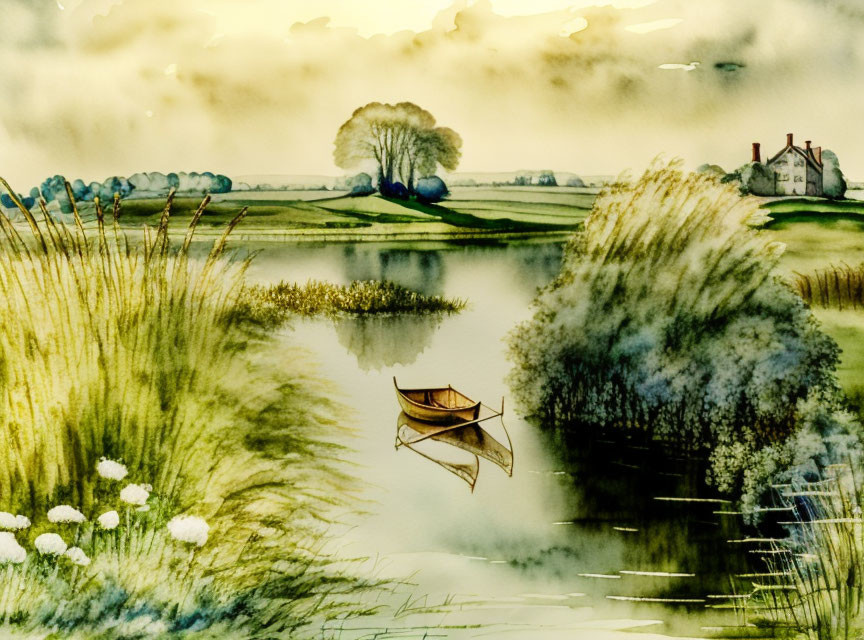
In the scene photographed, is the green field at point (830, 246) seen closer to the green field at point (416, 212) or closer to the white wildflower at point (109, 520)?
the green field at point (416, 212)

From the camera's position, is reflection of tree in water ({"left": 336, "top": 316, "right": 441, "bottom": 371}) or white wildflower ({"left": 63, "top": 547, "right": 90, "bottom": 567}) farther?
reflection of tree in water ({"left": 336, "top": 316, "right": 441, "bottom": 371})

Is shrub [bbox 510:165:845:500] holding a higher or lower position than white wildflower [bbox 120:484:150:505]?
higher

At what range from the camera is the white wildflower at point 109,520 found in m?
2.73

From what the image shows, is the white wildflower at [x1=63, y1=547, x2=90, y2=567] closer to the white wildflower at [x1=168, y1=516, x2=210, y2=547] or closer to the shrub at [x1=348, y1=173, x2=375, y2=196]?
the white wildflower at [x1=168, y1=516, x2=210, y2=547]

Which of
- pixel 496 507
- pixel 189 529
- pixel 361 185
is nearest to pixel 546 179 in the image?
pixel 361 185

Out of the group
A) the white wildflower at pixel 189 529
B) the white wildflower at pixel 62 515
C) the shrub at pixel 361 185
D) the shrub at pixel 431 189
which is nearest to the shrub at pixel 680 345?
the shrub at pixel 431 189

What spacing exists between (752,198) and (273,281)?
1886 mm

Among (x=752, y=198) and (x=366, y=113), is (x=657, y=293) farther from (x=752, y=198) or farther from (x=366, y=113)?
(x=366, y=113)

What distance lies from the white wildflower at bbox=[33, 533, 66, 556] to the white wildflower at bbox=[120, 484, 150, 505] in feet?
0.85

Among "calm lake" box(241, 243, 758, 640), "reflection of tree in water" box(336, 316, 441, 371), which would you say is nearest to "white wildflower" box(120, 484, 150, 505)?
"calm lake" box(241, 243, 758, 640)

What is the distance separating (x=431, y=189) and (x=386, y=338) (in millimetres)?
609

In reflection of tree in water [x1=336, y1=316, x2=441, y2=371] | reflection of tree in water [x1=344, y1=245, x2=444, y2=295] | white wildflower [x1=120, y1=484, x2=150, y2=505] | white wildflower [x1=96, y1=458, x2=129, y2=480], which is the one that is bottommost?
white wildflower [x1=120, y1=484, x2=150, y2=505]

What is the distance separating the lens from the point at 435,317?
2.92 meters

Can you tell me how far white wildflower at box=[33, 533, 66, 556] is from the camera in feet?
8.86
